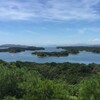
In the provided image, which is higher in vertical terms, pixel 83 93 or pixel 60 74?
pixel 83 93

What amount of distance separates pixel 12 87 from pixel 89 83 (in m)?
9.40

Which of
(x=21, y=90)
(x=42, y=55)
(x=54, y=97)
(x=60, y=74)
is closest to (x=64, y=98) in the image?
(x=54, y=97)

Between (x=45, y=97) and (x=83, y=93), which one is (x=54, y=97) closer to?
(x=45, y=97)

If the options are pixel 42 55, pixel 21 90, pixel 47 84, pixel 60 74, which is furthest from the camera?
pixel 42 55

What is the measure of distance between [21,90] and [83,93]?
7.61 meters

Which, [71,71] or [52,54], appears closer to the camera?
[71,71]

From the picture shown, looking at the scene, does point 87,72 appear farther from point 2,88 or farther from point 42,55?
point 42,55

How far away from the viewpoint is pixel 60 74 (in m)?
76.0

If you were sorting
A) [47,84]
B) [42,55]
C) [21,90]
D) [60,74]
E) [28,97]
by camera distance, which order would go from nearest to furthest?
1. [28,97]
2. [47,84]
3. [21,90]
4. [60,74]
5. [42,55]

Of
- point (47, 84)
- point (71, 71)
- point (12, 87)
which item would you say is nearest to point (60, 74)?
point (71, 71)

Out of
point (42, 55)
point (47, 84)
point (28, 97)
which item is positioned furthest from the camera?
point (42, 55)

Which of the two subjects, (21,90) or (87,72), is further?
(87,72)

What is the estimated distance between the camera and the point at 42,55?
481ft

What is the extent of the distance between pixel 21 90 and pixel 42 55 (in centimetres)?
11988
